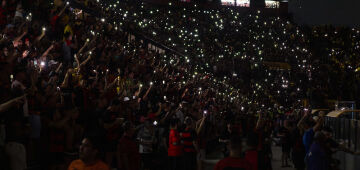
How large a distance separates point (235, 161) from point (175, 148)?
6.77m

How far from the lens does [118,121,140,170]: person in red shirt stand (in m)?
10.4

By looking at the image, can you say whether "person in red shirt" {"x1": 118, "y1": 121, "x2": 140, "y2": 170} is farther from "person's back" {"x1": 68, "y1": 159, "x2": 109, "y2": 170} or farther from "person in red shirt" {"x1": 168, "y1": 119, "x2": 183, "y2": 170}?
"person's back" {"x1": 68, "y1": 159, "x2": 109, "y2": 170}

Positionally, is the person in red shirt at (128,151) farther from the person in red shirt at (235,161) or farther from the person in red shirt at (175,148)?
the person in red shirt at (235,161)

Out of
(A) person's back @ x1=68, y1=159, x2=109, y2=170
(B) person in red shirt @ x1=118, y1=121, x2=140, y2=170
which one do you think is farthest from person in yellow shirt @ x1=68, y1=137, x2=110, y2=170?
(B) person in red shirt @ x1=118, y1=121, x2=140, y2=170

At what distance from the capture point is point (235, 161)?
6625 millimetres

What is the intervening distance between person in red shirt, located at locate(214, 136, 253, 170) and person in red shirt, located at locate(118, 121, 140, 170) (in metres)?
4.13

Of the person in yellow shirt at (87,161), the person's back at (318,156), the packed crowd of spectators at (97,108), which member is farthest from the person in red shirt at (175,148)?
the person in yellow shirt at (87,161)

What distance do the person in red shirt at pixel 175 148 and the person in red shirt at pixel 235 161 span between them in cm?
654

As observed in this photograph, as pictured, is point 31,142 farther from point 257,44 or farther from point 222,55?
point 257,44

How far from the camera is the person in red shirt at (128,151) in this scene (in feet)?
34.2

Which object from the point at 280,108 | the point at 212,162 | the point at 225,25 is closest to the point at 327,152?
the point at 212,162

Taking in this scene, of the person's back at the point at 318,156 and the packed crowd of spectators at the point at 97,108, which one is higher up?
the packed crowd of spectators at the point at 97,108

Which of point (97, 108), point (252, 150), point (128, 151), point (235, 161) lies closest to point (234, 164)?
point (235, 161)

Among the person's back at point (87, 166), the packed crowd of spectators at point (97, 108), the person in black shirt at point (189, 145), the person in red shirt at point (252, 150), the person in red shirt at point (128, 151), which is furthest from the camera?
the person in black shirt at point (189, 145)
